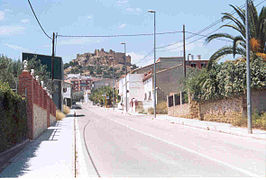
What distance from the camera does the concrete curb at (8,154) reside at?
9.33 metres

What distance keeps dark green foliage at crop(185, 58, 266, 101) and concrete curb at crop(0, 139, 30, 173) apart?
545 inches

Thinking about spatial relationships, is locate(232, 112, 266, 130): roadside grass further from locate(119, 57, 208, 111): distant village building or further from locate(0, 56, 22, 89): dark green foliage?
locate(119, 57, 208, 111): distant village building

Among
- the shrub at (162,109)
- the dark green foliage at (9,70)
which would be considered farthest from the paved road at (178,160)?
the shrub at (162,109)

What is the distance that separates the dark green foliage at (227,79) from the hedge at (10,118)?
13410 mm

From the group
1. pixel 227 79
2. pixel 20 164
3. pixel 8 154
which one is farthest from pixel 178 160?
pixel 227 79

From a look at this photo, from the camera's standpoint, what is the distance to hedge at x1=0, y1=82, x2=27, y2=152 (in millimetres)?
10141

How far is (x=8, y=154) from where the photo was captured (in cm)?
1066

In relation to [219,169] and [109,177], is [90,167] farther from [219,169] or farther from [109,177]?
[219,169]

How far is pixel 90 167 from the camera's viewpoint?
9.05 metres

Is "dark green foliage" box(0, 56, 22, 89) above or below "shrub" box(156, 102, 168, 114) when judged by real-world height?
above

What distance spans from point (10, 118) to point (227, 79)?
49.6 feet

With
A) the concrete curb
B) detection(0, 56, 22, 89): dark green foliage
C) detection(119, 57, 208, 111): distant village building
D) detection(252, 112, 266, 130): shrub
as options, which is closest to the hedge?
the concrete curb

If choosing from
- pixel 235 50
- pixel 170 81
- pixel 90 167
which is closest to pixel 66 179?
pixel 90 167

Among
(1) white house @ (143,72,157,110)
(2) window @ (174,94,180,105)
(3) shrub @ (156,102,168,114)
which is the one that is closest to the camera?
(2) window @ (174,94,180,105)
